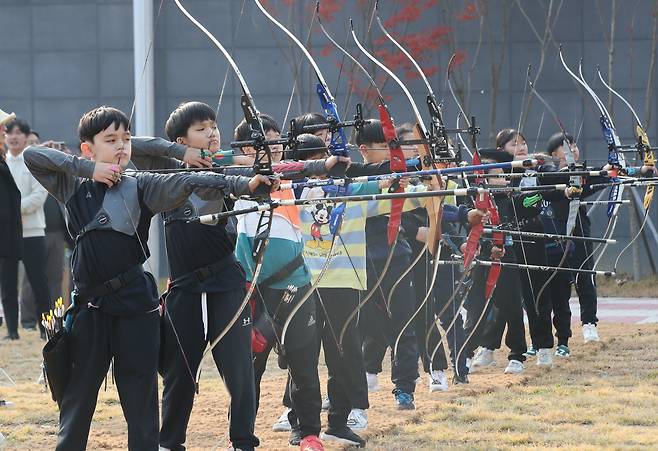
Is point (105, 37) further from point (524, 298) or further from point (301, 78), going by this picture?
point (524, 298)

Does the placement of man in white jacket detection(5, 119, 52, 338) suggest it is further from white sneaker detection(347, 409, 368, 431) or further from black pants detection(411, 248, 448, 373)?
white sneaker detection(347, 409, 368, 431)

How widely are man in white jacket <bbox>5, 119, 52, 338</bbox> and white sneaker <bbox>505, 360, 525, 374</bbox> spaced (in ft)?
11.4

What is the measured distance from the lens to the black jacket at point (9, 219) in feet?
23.0

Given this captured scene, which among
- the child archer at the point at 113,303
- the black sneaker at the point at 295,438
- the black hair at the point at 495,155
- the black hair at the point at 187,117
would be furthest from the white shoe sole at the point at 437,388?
the child archer at the point at 113,303

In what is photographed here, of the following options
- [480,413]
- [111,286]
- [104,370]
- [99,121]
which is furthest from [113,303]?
[480,413]

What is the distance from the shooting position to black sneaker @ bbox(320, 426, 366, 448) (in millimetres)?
5430

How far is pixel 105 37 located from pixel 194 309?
10.5 m

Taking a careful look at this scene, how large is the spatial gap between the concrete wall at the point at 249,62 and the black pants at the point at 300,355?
855cm

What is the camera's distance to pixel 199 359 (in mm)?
4875

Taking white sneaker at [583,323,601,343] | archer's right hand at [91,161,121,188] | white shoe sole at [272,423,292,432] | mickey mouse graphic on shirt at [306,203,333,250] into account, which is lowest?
white shoe sole at [272,423,292,432]

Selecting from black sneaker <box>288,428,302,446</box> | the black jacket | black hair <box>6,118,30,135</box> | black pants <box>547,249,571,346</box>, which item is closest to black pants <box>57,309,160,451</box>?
black sneaker <box>288,428,302,446</box>

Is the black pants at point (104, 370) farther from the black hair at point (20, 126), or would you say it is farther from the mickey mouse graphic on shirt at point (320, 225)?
the black hair at point (20, 126)

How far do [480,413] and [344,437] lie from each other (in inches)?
35.4

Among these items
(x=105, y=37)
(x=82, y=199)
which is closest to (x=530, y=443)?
(x=82, y=199)
